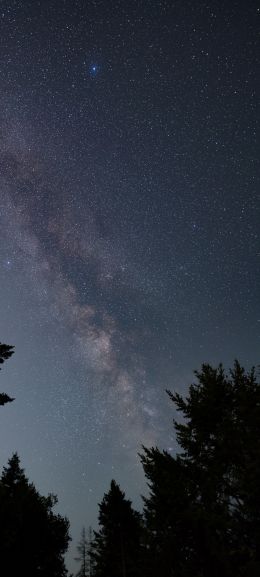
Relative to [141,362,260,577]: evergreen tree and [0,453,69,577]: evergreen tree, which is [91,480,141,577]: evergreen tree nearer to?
[0,453,69,577]: evergreen tree

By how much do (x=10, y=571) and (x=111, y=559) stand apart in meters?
6.95

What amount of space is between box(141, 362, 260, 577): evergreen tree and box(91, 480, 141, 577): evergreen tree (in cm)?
977

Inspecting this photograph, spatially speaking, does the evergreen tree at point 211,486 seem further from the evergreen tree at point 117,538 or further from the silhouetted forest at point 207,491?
the evergreen tree at point 117,538

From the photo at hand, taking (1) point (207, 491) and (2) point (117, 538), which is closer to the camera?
(1) point (207, 491)

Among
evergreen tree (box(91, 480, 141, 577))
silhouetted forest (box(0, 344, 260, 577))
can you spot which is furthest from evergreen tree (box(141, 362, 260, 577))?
evergreen tree (box(91, 480, 141, 577))

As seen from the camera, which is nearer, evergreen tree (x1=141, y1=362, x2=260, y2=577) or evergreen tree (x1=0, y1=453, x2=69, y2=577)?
evergreen tree (x1=141, y1=362, x2=260, y2=577)

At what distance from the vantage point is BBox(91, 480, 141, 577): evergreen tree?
81.5 feet

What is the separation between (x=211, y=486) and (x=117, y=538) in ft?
49.1

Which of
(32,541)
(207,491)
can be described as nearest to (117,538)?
(32,541)

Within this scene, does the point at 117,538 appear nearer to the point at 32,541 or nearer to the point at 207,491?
the point at 32,541

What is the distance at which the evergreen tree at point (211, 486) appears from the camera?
13.4 metres

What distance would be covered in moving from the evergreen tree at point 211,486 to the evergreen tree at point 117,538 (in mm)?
9774

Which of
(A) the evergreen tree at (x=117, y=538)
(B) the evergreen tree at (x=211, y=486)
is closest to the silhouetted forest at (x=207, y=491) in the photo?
(B) the evergreen tree at (x=211, y=486)

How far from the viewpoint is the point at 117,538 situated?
25.8 metres
